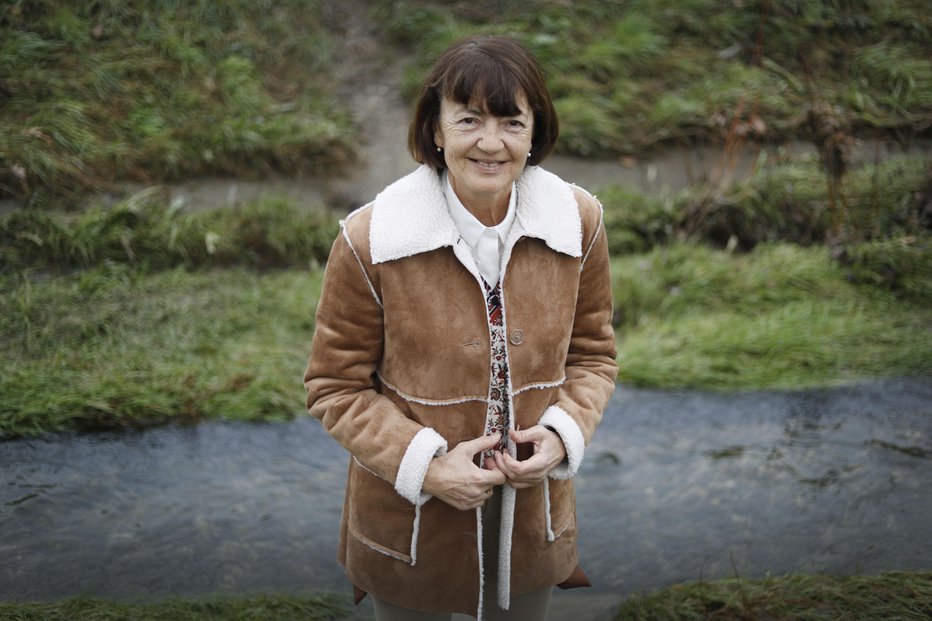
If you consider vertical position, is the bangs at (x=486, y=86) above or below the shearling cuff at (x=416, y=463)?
above

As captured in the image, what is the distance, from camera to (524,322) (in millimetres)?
1792

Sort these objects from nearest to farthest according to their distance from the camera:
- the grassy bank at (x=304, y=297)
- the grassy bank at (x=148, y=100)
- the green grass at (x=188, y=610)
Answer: the green grass at (x=188, y=610) → the grassy bank at (x=304, y=297) → the grassy bank at (x=148, y=100)

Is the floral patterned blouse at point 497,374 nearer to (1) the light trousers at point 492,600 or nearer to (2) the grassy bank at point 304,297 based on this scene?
(1) the light trousers at point 492,600

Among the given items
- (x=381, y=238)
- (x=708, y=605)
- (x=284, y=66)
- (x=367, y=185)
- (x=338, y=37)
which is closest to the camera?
(x=381, y=238)

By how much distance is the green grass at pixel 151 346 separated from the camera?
3.81m

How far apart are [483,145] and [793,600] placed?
219 cm

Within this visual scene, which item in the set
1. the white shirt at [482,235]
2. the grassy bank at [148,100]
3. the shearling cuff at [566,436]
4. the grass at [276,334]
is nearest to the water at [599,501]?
the grass at [276,334]

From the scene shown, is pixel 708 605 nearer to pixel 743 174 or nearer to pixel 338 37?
pixel 743 174

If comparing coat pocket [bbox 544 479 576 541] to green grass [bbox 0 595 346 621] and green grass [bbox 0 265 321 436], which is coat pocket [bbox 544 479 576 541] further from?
green grass [bbox 0 265 321 436]

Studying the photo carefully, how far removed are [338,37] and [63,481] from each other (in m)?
5.76

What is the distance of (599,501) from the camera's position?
3.59 metres

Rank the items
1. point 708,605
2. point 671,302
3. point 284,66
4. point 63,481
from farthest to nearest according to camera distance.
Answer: point 284,66
point 671,302
point 63,481
point 708,605

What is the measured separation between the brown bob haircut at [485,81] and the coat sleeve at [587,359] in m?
0.33

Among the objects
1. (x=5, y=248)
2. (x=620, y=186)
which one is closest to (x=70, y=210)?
(x=5, y=248)
